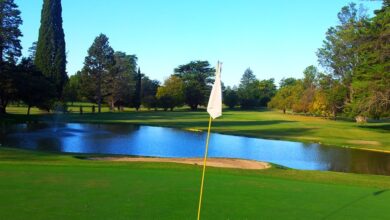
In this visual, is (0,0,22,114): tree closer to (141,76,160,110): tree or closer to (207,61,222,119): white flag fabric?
(141,76,160,110): tree

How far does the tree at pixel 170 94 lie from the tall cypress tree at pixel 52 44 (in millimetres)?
34047

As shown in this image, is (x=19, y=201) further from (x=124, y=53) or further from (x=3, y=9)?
(x=124, y=53)

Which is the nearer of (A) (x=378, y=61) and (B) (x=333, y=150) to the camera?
(B) (x=333, y=150)

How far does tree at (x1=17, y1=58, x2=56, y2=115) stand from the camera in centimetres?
4966

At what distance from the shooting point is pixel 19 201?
24.9 feet

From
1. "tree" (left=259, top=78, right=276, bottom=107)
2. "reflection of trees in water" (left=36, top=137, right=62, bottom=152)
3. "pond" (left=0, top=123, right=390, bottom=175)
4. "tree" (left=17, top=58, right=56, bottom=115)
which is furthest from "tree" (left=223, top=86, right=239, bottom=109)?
"reflection of trees in water" (left=36, top=137, right=62, bottom=152)

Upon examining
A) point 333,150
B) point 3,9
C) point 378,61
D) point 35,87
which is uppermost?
point 3,9

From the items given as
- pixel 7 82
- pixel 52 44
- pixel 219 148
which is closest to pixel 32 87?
pixel 7 82

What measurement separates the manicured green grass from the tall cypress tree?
53.9 m

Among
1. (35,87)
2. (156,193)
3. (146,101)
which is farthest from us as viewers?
(146,101)

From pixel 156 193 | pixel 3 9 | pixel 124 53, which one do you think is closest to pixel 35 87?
pixel 3 9

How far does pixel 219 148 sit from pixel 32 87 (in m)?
28.1

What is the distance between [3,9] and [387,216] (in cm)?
5623

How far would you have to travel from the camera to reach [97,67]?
80125 millimetres
